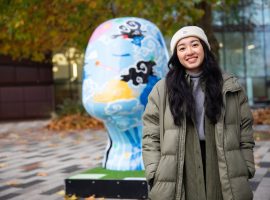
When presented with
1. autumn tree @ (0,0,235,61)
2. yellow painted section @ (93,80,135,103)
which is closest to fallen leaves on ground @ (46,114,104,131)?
autumn tree @ (0,0,235,61)

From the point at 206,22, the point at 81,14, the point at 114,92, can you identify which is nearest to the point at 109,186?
Answer: the point at 114,92

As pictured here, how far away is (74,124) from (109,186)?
11069mm

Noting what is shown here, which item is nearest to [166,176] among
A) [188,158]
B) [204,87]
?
[188,158]

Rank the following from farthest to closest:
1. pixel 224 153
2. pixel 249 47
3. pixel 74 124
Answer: pixel 249 47 < pixel 74 124 < pixel 224 153

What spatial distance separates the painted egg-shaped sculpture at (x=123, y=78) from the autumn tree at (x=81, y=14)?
4369 millimetres

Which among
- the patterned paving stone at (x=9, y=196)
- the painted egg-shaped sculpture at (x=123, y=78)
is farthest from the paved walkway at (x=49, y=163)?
the painted egg-shaped sculpture at (x=123, y=78)

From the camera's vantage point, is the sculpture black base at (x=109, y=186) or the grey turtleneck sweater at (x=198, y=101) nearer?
the grey turtleneck sweater at (x=198, y=101)

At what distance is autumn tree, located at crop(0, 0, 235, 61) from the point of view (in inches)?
421

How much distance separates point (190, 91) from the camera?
2953mm

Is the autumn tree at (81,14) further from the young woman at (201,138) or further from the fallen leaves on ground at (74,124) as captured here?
the young woman at (201,138)

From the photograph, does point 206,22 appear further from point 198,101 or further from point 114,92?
point 198,101

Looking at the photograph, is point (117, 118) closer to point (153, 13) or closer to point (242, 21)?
point (153, 13)

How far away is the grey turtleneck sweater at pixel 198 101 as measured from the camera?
2.92 meters

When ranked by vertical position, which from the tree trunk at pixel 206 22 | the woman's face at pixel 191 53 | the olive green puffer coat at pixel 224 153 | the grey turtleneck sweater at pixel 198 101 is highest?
the tree trunk at pixel 206 22
